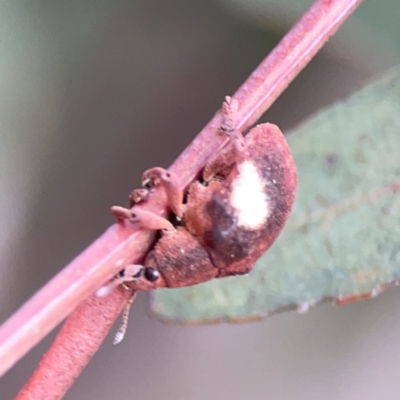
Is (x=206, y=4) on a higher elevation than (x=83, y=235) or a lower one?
higher

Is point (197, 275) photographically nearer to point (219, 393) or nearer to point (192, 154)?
point (192, 154)

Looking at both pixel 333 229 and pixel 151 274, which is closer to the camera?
pixel 151 274

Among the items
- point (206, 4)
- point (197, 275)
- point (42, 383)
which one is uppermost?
point (206, 4)

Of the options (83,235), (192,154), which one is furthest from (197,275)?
(83,235)

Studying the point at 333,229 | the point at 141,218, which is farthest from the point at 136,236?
the point at 333,229

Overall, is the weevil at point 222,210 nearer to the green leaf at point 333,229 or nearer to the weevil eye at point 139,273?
the weevil eye at point 139,273

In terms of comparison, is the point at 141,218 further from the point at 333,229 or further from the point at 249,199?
the point at 333,229

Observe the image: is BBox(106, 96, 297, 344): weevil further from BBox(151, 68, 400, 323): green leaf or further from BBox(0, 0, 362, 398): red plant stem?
BBox(151, 68, 400, 323): green leaf
